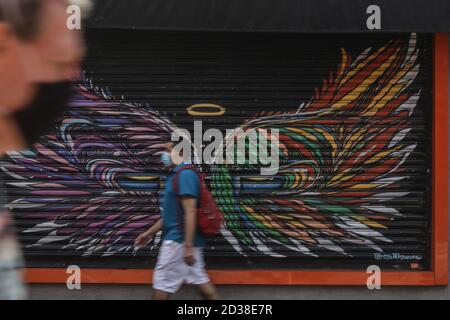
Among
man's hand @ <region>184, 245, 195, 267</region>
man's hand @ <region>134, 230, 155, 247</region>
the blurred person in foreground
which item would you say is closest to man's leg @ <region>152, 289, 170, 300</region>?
man's hand @ <region>184, 245, 195, 267</region>

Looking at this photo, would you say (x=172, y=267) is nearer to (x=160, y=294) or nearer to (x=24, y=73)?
(x=160, y=294)

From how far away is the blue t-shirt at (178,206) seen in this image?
5988 millimetres

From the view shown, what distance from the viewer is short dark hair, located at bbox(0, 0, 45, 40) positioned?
205 centimetres

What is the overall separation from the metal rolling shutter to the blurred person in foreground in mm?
4824

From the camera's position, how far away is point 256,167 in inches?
282

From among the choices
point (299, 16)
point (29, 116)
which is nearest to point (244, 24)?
point (299, 16)

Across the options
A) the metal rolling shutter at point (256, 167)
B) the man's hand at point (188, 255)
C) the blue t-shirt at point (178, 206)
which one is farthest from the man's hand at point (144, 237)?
the man's hand at point (188, 255)

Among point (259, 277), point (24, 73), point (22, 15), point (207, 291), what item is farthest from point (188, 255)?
point (22, 15)

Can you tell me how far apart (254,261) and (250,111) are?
1625mm

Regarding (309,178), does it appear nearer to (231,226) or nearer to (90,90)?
(231,226)

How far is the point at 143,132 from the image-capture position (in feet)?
23.4

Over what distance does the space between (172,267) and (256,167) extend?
1.60 meters
